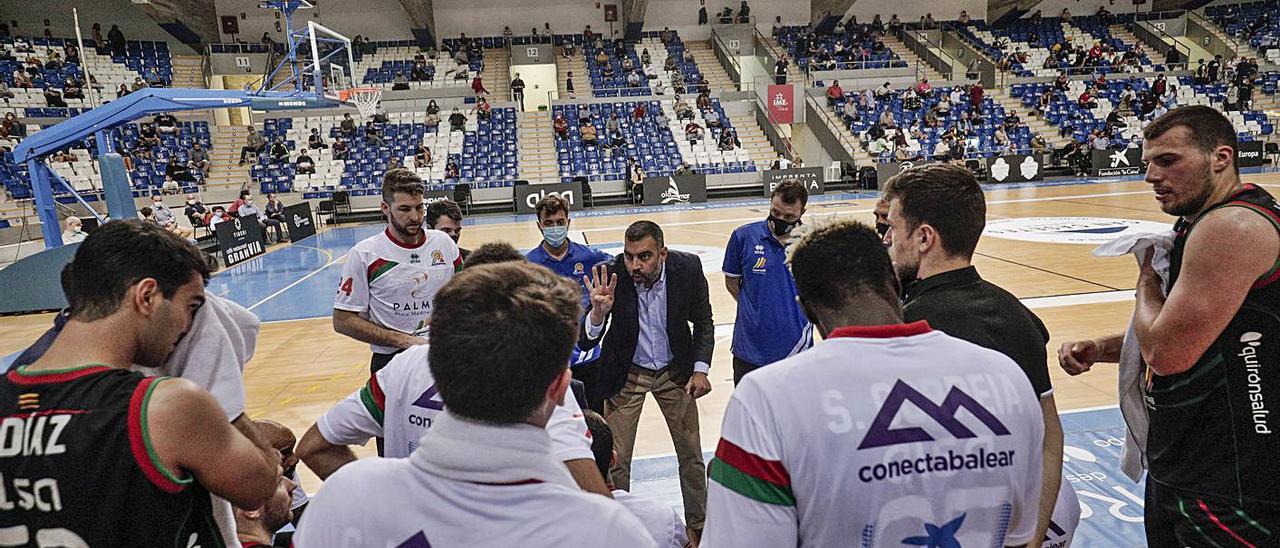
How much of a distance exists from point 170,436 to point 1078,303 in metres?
8.96

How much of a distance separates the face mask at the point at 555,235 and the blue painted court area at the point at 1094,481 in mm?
1552

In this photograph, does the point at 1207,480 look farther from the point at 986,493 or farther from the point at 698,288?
the point at 698,288

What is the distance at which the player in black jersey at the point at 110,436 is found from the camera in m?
1.45

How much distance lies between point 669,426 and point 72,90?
1142 inches

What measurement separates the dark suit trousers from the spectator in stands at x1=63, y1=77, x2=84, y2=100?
2873 centimetres

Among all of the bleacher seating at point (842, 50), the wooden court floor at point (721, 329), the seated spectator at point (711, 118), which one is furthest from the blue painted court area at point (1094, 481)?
the bleacher seating at point (842, 50)

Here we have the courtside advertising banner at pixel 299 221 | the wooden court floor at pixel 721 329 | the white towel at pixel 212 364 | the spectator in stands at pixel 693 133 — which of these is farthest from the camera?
the spectator in stands at pixel 693 133

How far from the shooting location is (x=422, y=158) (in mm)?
24641

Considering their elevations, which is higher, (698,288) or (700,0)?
(700,0)

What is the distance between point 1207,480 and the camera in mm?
2068

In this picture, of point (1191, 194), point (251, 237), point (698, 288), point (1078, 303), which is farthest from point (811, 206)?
point (1191, 194)

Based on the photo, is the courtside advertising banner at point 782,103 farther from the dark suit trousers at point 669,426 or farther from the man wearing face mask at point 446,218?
the dark suit trousers at point 669,426

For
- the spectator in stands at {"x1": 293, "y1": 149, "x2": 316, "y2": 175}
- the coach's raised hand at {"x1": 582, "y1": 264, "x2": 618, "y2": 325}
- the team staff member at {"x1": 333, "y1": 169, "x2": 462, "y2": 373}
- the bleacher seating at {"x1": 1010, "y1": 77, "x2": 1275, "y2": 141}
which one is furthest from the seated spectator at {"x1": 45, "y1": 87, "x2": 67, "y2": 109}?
the bleacher seating at {"x1": 1010, "y1": 77, "x2": 1275, "y2": 141}

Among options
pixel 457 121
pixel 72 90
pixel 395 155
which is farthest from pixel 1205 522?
pixel 72 90
